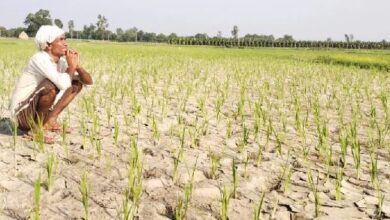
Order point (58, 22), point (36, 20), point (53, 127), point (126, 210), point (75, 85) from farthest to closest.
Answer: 1. point (58, 22)
2. point (36, 20)
3. point (53, 127)
4. point (75, 85)
5. point (126, 210)

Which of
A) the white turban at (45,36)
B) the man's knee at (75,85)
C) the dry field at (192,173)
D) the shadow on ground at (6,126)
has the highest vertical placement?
the white turban at (45,36)

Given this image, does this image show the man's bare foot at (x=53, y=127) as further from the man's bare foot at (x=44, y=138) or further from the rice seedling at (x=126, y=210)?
the rice seedling at (x=126, y=210)

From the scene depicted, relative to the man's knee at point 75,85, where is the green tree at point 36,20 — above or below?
above

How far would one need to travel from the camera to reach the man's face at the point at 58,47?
12.1 feet

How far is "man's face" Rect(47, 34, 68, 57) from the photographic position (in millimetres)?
3688

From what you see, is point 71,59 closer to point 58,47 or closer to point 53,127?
point 58,47

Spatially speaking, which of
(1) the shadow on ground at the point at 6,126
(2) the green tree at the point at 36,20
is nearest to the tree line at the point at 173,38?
(2) the green tree at the point at 36,20

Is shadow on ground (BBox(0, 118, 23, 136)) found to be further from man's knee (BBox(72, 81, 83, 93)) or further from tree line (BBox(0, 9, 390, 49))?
tree line (BBox(0, 9, 390, 49))

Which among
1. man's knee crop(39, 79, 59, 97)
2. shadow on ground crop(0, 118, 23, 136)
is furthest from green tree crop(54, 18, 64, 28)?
man's knee crop(39, 79, 59, 97)

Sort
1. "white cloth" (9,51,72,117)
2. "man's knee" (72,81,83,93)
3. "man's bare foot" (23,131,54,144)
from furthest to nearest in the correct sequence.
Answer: "man's knee" (72,81,83,93) → "man's bare foot" (23,131,54,144) → "white cloth" (9,51,72,117)

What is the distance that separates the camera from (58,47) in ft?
12.1

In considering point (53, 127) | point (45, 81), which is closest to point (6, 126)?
point (53, 127)

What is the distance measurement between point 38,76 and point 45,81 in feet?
0.54

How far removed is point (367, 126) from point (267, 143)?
1.65m
